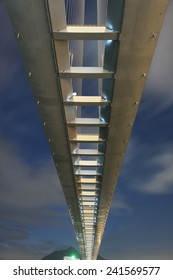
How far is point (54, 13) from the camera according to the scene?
31.2 ft

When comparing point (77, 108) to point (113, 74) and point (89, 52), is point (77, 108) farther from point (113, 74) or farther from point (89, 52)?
point (113, 74)

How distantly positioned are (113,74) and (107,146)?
9.26 metres

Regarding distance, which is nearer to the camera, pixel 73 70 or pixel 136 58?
pixel 136 58

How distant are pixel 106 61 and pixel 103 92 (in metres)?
2.86

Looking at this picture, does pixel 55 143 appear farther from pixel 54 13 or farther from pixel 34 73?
pixel 54 13

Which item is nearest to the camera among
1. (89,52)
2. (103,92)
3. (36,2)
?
(36,2)

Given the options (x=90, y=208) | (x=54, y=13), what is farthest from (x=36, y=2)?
(x=90, y=208)

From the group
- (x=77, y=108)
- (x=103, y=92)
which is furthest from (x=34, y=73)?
(x=77, y=108)

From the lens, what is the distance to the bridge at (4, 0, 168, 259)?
9.38 m

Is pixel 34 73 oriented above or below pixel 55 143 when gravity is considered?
below

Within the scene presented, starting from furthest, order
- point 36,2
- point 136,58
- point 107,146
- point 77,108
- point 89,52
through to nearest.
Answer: point 107,146
point 77,108
point 89,52
point 136,58
point 36,2

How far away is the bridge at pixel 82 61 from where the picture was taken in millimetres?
9375

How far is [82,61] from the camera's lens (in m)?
14.8

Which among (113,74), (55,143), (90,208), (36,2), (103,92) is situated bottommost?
(36,2)
